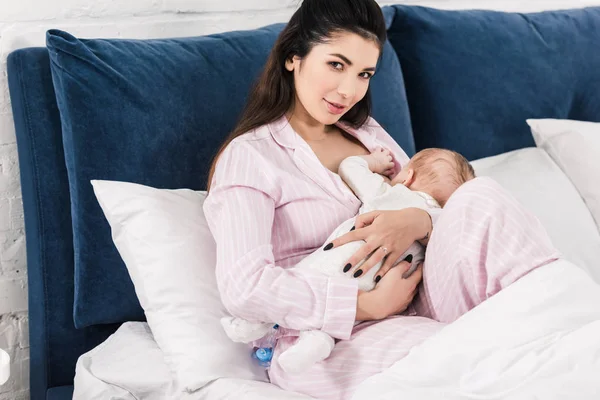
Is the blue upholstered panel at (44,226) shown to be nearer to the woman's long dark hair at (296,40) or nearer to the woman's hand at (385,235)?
the woman's long dark hair at (296,40)

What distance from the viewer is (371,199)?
1723 mm

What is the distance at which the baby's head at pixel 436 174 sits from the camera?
70.4 inches

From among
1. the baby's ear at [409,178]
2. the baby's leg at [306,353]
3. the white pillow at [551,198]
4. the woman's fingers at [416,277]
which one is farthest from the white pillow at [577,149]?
the baby's leg at [306,353]

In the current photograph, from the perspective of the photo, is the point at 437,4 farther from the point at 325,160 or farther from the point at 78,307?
the point at 78,307

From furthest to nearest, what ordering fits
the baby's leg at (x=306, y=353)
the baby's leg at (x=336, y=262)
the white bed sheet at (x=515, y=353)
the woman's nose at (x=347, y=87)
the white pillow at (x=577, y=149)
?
the white pillow at (x=577, y=149), the woman's nose at (x=347, y=87), the baby's leg at (x=336, y=262), the baby's leg at (x=306, y=353), the white bed sheet at (x=515, y=353)

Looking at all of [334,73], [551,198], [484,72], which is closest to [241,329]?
[334,73]

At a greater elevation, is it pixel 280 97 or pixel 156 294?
pixel 280 97

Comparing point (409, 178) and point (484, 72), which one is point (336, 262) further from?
point (484, 72)

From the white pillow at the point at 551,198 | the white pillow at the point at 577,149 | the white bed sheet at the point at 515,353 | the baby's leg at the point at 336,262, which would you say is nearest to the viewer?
the white bed sheet at the point at 515,353

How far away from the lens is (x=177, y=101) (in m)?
1.78

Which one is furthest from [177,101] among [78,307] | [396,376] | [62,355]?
[396,376]

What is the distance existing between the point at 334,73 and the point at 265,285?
45cm

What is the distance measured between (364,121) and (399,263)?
1.41 feet

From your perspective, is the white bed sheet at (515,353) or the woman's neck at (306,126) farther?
the woman's neck at (306,126)
